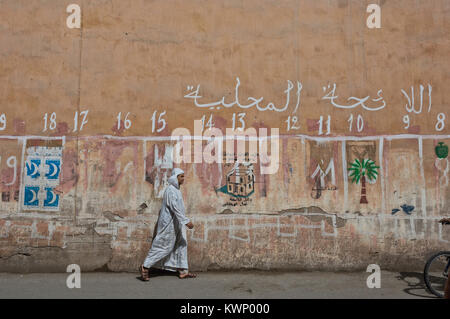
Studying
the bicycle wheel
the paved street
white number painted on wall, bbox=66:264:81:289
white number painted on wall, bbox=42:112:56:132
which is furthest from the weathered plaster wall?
the bicycle wheel

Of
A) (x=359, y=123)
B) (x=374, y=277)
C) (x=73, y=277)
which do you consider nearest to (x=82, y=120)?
(x=73, y=277)

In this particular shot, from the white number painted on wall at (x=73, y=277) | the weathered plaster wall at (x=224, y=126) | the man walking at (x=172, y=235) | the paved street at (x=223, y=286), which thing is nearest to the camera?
the paved street at (x=223, y=286)

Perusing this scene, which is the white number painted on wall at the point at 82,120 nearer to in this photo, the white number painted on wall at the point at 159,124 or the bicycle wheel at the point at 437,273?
the white number painted on wall at the point at 159,124

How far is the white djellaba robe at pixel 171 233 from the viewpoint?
212 inches

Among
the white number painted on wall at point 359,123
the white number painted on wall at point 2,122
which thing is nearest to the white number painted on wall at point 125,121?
the white number painted on wall at point 2,122

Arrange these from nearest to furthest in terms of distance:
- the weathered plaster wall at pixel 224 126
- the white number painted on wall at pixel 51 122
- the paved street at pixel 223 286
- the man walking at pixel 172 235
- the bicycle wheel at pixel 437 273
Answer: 1. the paved street at pixel 223 286
2. the bicycle wheel at pixel 437 273
3. the man walking at pixel 172 235
4. the weathered plaster wall at pixel 224 126
5. the white number painted on wall at pixel 51 122

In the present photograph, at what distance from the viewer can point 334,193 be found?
5875mm

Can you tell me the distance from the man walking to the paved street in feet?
0.63

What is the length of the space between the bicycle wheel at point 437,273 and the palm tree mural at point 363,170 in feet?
4.26

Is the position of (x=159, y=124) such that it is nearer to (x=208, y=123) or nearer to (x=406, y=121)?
(x=208, y=123)

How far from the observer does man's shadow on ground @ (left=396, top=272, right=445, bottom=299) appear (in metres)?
4.84

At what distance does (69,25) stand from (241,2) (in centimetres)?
251

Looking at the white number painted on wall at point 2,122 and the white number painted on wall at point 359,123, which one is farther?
the white number painted on wall at point 359,123

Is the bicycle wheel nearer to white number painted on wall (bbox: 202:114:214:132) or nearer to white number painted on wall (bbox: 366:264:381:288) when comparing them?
white number painted on wall (bbox: 366:264:381:288)
